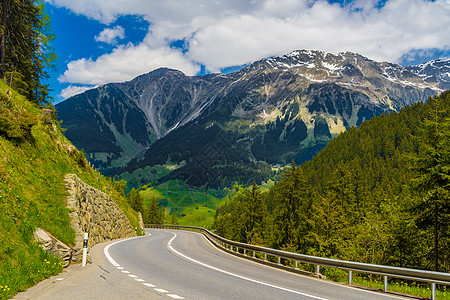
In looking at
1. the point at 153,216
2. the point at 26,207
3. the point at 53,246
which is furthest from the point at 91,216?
the point at 153,216

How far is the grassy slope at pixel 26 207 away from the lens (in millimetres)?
8461

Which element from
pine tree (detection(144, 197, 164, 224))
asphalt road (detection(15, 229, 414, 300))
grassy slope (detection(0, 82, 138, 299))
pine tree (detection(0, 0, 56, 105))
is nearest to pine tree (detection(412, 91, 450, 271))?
asphalt road (detection(15, 229, 414, 300))

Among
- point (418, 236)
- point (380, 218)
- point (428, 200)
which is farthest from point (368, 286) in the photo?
point (380, 218)

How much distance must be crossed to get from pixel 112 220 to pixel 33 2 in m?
22.5

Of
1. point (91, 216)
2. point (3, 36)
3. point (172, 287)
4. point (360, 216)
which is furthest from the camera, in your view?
point (360, 216)

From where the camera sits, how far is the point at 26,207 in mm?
11727

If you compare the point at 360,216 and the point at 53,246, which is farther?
the point at 360,216

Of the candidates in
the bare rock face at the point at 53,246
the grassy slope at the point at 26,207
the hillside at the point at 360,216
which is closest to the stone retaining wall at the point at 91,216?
the grassy slope at the point at 26,207

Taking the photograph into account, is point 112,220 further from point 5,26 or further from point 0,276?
point 0,276

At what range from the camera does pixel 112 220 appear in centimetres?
3062

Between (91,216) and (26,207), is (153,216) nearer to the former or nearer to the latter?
(91,216)

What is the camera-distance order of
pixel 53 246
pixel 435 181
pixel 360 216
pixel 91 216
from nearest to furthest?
pixel 53 246 < pixel 435 181 < pixel 91 216 < pixel 360 216

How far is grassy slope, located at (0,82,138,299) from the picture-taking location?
8461 mm

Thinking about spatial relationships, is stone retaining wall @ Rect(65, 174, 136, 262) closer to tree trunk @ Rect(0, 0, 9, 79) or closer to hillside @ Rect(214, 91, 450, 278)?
hillside @ Rect(214, 91, 450, 278)
